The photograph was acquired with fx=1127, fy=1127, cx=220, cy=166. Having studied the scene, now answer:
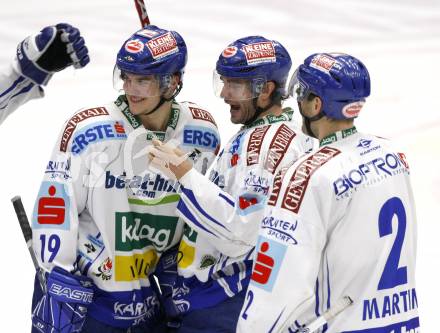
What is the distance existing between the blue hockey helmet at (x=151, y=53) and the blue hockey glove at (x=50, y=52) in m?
0.19

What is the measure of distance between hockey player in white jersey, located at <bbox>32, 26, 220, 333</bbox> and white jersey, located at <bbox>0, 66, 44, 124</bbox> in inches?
13.5

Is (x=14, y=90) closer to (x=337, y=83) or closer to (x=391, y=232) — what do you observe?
(x=337, y=83)

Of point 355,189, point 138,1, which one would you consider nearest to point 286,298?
point 355,189

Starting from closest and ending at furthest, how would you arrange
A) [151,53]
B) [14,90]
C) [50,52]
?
1. [151,53]
2. [50,52]
3. [14,90]

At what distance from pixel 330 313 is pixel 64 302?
0.95 m

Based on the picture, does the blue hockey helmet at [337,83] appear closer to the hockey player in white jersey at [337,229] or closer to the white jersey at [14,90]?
the hockey player in white jersey at [337,229]

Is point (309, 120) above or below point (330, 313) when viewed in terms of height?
above

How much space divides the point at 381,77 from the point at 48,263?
493 cm

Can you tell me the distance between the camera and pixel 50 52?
3740mm

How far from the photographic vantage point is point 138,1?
13.6 ft

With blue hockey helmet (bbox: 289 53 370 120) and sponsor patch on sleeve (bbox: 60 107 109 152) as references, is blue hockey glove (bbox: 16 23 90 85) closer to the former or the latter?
sponsor patch on sleeve (bbox: 60 107 109 152)

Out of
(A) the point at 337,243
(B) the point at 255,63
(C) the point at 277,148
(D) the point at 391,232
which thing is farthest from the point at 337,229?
(B) the point at 255,63

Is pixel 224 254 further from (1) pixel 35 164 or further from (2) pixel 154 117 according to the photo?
(1) pixel 35 164

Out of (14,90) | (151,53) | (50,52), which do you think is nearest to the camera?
(151,53)
